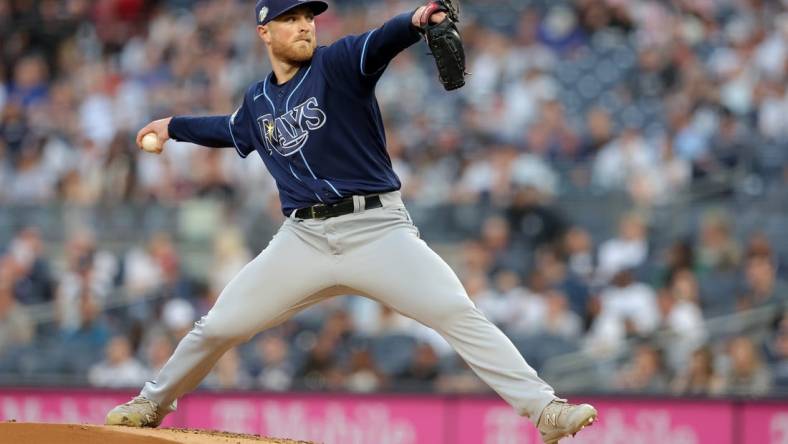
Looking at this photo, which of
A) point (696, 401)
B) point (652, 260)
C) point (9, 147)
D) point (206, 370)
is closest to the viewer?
point (206, 370)

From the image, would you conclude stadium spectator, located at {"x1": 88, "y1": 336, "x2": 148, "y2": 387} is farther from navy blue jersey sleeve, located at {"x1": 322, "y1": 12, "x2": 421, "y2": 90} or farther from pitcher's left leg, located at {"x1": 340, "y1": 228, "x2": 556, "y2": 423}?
navy blue jersey sleeve, located at {"x1": 322, "y1": 12, "x2": 421, "y2": 90}

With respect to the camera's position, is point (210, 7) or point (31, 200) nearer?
point (31, 200)

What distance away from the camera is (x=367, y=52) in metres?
5.11

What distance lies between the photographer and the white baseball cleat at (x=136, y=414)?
5.74m

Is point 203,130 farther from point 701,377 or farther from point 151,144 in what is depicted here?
point 701,377

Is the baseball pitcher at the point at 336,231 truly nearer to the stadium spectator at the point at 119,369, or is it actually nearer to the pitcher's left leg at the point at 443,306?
the pitcher's left leg at the point at 443,306

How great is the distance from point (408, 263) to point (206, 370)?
1021mm

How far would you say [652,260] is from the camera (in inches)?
412

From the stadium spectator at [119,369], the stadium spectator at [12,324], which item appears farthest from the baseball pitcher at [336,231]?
the stadium spectator at [12,324]

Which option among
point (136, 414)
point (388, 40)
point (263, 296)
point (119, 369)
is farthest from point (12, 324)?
point (388, 40)

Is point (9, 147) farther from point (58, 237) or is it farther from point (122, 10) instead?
point (122, 10)

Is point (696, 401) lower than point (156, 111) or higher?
lower

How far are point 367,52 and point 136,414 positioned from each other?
187 centimetres

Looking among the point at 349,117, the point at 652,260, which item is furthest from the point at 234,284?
the point at 652,260
